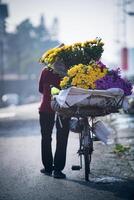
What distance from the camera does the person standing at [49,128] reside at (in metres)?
8.58

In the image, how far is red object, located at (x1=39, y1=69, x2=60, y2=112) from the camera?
8602 mm

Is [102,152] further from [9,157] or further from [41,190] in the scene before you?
[41,190]

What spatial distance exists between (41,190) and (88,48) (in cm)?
270

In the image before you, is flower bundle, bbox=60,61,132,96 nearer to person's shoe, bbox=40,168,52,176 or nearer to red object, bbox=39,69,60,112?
red object, bbox=39,69,60,112

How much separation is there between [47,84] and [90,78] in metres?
1.05

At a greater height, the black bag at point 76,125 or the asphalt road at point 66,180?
the black bag at point 76,125

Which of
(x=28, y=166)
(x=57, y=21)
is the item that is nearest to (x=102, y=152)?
(x=28, y=166)

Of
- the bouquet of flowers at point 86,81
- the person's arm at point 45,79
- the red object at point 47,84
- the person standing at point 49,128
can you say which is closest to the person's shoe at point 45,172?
the person standing at point 49,128

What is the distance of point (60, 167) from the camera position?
338 inches

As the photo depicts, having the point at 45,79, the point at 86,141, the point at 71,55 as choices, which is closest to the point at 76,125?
the point at 86,141

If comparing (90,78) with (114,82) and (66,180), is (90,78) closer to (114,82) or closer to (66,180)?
(114,82)

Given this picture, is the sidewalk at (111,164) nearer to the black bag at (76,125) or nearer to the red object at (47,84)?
the black bag at (76,125)

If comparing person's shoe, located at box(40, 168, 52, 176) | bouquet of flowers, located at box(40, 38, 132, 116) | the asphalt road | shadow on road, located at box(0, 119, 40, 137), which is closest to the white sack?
bouquet of flowers, located at box(40, 38, 132, 116)

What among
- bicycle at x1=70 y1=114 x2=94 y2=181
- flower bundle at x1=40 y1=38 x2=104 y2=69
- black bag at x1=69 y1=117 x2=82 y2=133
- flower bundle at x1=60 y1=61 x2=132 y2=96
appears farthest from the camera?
black bag at x1=69 y1=117 x2=82 y2=133
